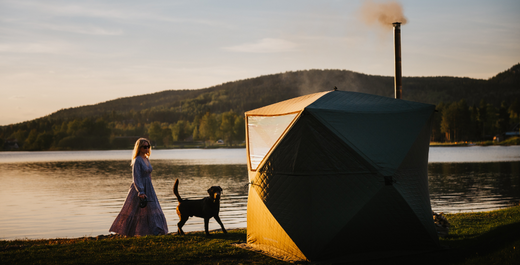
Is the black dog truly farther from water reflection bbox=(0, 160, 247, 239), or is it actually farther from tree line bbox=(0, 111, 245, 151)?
tree line bbox=(0, 111, 245, 151)

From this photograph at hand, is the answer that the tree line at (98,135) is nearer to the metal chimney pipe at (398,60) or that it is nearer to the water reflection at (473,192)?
the water reflection at (473,192)

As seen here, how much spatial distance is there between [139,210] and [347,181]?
5230mm

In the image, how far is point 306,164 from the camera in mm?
7816

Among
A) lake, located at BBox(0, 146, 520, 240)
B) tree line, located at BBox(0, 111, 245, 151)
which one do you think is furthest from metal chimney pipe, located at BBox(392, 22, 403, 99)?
tree line, located at BBox(0, 111, 245, 151)

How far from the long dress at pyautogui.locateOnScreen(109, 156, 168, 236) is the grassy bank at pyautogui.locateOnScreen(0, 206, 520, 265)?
46 cm

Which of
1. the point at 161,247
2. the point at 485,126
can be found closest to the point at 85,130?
the point at 485,126

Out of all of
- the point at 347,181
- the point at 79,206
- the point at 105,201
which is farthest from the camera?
the point at 105,201

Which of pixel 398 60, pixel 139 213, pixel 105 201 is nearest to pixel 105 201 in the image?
pixel 105 201

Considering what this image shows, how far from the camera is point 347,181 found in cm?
777

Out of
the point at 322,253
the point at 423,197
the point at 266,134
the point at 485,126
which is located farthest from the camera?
the point at 485,126

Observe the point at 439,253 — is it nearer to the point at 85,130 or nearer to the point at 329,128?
the point at 329,128

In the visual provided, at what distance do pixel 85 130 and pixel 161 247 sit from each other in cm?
16678

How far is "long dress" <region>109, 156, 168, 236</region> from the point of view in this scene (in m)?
10.1

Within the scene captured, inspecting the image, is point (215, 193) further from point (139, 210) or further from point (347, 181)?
point (347, 181)
